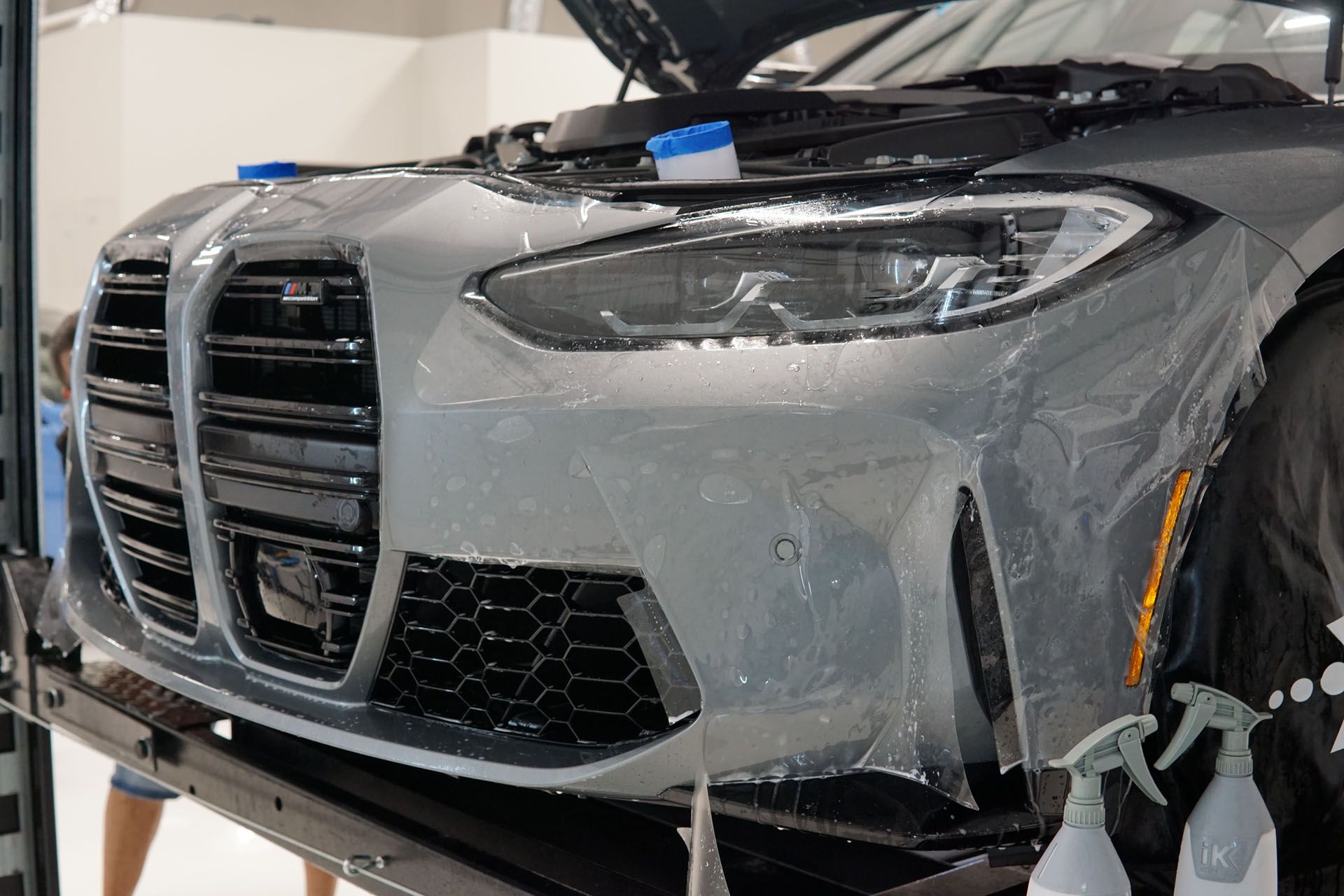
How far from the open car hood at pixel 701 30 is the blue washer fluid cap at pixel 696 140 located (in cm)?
79

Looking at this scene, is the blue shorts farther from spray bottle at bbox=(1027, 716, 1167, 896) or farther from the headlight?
spray bottle at bbox=(1027, 716, 1167, 896)

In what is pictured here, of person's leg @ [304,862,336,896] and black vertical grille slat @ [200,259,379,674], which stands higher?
black vertical grille slat @ [200,259,379,674]

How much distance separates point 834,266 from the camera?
1.20 m

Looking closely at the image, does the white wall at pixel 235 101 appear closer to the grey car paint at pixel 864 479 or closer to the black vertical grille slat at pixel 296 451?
the black vertical grille slat at pixel 296 451

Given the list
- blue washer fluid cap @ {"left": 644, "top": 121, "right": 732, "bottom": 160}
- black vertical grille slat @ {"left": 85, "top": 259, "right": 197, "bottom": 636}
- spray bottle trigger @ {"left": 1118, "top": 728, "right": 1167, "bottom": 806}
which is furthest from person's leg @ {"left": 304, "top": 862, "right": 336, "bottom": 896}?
spray bottle trigger @ {"left": 1118, "top": 728, "right": 1167, "bottom": 806}

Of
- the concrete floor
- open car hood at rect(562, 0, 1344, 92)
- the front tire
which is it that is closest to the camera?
the front tire

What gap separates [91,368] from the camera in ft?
6.17

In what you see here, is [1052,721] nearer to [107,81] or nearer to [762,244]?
[762,244]

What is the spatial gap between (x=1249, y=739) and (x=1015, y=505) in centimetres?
42

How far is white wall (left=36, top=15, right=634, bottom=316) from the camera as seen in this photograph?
5141mm

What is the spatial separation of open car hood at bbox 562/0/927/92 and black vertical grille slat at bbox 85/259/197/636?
1.02 meters

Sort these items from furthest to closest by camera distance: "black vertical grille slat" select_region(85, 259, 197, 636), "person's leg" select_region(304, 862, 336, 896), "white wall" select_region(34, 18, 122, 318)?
1. "white wall" select_region(34, 18, 122, 318)
2. "person's leg" select_region(304, 862, 336, 896)
3. "black vertical grille slat" select_region(85, 259, 197, 636)

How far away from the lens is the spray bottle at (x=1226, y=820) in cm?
114

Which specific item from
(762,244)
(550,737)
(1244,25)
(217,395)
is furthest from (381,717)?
(1244,25)
